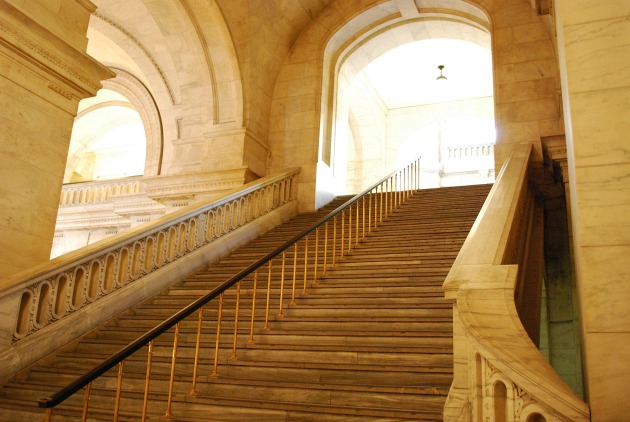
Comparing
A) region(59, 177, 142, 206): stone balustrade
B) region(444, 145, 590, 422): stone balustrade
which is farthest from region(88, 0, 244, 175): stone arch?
region(444, 145, 590, 422): stone balustrade

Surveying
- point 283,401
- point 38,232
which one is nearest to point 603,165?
point 283,401

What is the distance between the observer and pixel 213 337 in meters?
5.42

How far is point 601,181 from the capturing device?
2.79 meters

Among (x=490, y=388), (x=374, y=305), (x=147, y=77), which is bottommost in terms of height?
(x=490, y=388)

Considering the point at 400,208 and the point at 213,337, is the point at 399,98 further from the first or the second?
the point at 213,337

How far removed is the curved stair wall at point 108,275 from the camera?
4.97 metres

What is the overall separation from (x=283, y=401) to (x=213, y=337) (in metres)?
1.58

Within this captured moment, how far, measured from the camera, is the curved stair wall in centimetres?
497

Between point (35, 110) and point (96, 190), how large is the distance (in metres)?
9.78

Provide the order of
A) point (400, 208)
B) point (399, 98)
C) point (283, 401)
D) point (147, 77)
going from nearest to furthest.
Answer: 1. point (283, 401)
2. point (400, 208)
3. point (147, 77)
4. point (399, 98)

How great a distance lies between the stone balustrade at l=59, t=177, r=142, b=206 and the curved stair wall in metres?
6.24

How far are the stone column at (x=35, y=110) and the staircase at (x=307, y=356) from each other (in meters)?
1.21

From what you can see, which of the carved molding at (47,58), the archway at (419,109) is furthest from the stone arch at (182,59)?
the archway at (419,109)

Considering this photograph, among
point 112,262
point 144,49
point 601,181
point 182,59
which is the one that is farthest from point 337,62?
point 601,181
